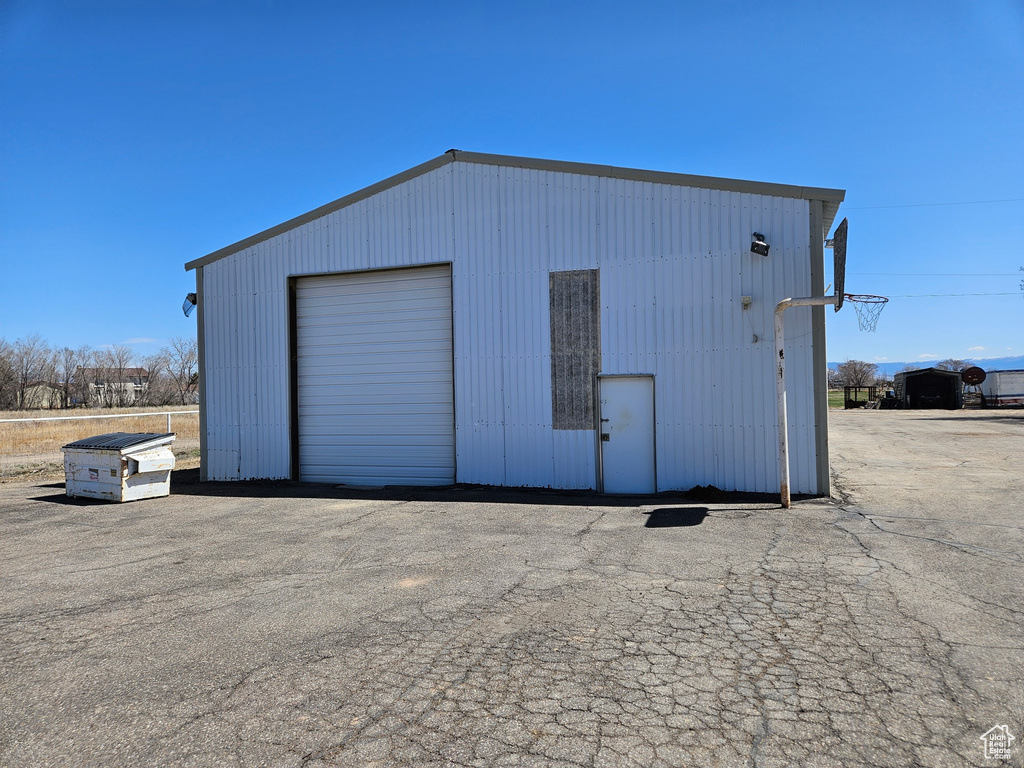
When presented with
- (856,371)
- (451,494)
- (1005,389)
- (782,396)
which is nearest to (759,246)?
(782,396)

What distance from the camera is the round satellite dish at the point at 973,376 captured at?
4531cm

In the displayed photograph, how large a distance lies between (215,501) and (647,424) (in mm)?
7564

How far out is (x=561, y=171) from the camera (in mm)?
11555

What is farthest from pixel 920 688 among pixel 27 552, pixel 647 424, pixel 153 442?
pixel 153 442

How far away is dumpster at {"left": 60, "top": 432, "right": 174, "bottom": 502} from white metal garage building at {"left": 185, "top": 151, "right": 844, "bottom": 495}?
2.54 m

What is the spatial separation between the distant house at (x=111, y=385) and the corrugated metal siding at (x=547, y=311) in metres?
46.1

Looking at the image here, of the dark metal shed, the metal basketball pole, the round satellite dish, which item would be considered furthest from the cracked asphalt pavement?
the round satellite dish

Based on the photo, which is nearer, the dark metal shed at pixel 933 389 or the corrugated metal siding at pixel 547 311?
the corrugated metal siding at pixel 547 311

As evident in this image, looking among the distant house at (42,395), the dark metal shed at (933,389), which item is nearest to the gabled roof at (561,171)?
the dark metal shed at (933,389)

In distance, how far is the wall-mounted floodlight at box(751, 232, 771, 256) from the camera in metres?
9.98

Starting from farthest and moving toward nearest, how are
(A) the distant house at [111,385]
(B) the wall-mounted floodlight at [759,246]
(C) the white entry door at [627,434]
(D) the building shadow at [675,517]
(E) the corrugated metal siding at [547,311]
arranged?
(A) the distant house at [111,385]
(C) the white entry door at [627,434]
(E) the corrugated metal siding at [547,311]
(B) the wall-mounted floodlight at [759,246]
(D) the building shadow at [675,517]

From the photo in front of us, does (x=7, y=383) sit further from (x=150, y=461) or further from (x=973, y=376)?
(x=973, y=376)

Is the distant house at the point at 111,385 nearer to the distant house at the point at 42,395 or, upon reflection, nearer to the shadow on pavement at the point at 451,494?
the distant house at the point at 42,395

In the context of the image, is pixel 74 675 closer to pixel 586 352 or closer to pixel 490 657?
pixel 490 657
